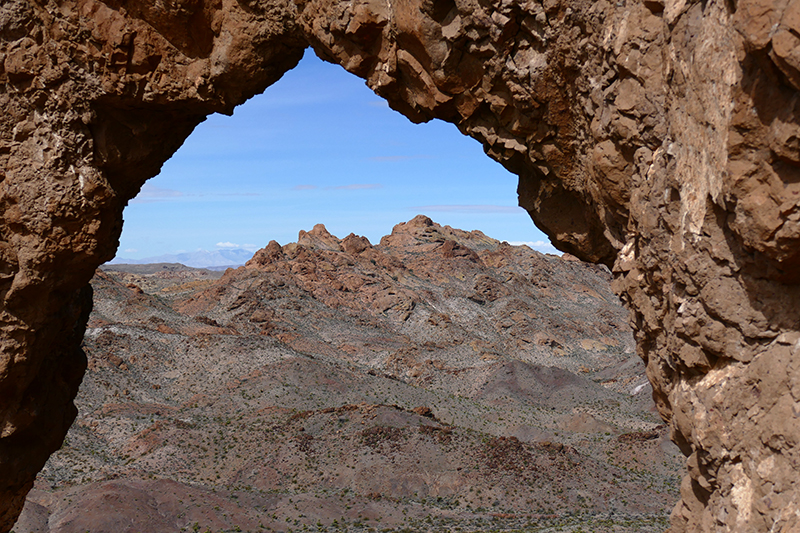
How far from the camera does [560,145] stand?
→ 330 inches

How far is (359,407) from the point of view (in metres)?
38.5

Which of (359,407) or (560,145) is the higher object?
(560,145)

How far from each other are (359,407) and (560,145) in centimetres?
3199

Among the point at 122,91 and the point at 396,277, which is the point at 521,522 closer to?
the point at 122,91

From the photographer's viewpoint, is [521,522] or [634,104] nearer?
[634,104]

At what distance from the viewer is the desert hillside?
26.5m

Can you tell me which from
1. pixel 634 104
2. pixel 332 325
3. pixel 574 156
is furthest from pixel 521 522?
pixel 332 325

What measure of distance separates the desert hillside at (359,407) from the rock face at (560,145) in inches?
671

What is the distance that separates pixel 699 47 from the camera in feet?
17.8

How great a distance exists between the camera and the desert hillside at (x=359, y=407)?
26531mm

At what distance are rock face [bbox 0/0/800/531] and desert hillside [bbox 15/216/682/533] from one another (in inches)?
671

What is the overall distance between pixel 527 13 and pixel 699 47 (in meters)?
2.64

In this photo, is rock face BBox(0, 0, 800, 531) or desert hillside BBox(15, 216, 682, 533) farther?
desert hillside BBox(15, 216, 682, 533)

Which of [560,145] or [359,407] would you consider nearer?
[560,145]
